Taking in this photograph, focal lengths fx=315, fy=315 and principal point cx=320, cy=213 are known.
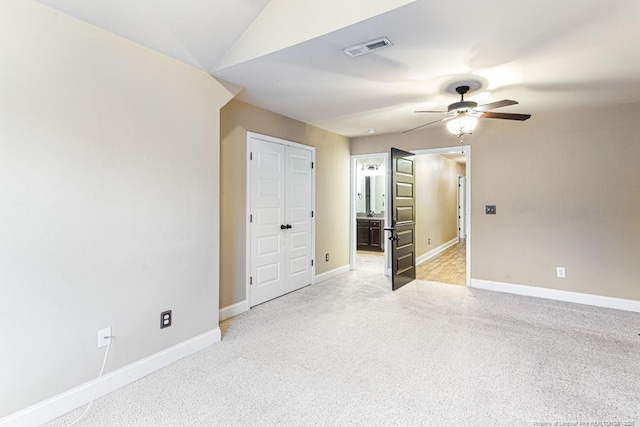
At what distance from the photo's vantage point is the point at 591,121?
12.5 feet

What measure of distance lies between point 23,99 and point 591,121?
17.6 feet

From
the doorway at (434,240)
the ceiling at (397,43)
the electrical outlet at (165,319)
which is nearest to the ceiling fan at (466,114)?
the ceiling at (397,43)

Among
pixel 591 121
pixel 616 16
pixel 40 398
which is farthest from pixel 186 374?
pixel 591 121

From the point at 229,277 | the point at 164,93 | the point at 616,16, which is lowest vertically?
the point at 229,277

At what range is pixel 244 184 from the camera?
3.63 m

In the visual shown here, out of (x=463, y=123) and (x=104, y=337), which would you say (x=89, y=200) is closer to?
(x=104, y=337)

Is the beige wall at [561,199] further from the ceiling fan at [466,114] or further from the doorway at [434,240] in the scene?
the ceiling fan at [466,114]

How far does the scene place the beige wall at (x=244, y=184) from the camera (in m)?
3.42

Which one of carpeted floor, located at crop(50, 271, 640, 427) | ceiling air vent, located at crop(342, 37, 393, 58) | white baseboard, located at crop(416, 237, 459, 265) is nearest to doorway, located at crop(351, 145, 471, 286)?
white baseboard, located at crop(416, 237, 459, 265)

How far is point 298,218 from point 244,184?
3.51 feet

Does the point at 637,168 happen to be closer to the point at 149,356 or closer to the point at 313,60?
the point at 313,60

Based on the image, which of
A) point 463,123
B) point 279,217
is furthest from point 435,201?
point 279,217

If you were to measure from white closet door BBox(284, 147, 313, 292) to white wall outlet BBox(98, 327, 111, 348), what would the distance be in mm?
2333

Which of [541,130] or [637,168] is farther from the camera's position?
[541,130]
